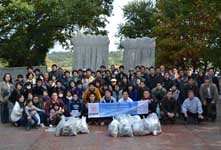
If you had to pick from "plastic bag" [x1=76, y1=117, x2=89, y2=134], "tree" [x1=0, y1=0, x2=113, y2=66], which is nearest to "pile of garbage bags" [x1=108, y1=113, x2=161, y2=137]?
"plastic bag" [x1=76, y1=117, x2=89, y2=134]

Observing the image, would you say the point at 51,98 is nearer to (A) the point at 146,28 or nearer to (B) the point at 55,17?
(B) the point at 55,17

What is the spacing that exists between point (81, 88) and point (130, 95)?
1.68 m

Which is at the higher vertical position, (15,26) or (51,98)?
(15,26)

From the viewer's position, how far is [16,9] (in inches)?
883

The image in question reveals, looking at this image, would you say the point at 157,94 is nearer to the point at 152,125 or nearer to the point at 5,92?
the point at 152,125

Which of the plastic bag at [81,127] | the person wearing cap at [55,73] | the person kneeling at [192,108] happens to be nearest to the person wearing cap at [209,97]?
the person kneeling at [192,108]

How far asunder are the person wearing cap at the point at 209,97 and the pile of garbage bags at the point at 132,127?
9.97 feet

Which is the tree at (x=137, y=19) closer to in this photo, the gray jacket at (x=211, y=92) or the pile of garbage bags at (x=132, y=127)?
the gray jacket at (x=211, y=92)

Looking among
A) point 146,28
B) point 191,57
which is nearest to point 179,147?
point 191,57

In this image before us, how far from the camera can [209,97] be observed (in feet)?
53.5

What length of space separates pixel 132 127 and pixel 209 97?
158 inches

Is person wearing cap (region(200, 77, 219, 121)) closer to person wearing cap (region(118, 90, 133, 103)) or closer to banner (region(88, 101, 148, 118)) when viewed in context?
banner (region(88, 101, 148, 118))

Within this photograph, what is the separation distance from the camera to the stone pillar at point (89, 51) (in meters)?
23.3

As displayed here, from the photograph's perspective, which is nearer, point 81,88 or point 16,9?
point 81,88
